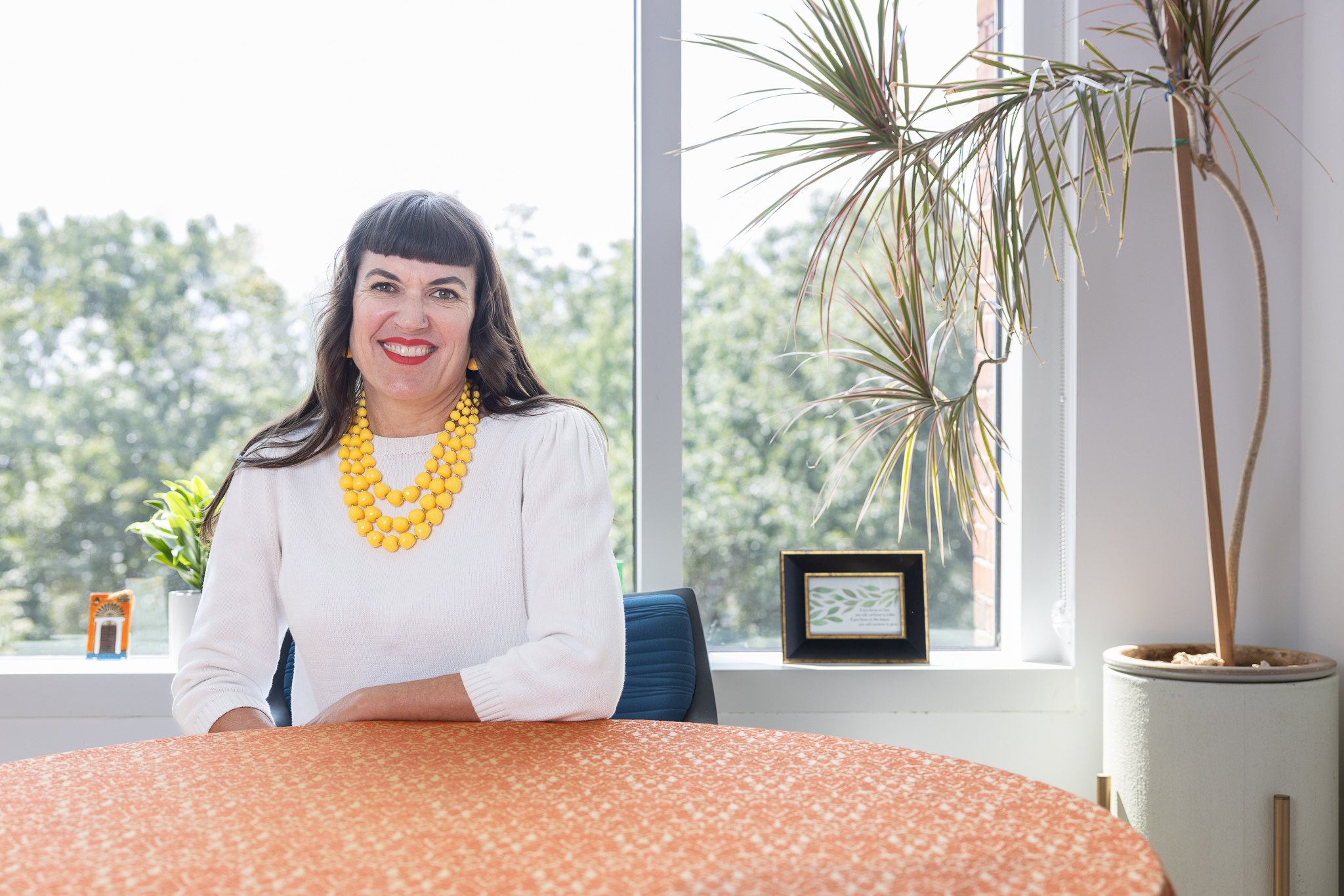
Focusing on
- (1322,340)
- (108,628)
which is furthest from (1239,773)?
(108,628)

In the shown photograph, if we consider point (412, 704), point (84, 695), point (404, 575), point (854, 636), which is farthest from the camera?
point (854, 636)

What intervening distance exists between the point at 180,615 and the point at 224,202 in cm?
104

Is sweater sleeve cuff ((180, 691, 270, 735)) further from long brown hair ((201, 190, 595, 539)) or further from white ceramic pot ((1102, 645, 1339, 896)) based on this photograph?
white ceramic pot ((1102, 645, 1339, 896))

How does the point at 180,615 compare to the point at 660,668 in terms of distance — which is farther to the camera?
the point at 180,615

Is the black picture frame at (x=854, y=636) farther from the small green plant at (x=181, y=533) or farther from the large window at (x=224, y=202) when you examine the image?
the small green plant at (x=181, y=533)

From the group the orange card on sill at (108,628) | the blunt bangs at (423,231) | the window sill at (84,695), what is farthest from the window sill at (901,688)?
the orange card on sill at (108,628)

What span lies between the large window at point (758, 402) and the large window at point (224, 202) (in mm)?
190

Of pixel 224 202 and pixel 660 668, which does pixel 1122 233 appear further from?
pixel 224 202

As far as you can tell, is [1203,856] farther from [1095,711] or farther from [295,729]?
[295,729]

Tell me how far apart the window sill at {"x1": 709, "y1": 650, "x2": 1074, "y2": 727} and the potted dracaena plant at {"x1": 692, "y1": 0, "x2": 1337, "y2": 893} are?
296mm

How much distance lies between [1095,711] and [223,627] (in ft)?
6.04

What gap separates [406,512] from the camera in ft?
4.78

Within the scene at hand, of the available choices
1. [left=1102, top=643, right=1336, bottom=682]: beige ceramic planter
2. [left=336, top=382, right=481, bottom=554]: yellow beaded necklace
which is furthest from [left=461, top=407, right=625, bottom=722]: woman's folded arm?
[left=1102, top=643, right=1336, bottom=682]: beige ceramic planter

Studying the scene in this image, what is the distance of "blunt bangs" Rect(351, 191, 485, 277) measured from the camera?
1.49 m
